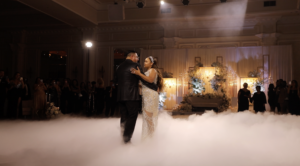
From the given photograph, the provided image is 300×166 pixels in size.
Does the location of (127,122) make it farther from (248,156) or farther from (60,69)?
(60,69)

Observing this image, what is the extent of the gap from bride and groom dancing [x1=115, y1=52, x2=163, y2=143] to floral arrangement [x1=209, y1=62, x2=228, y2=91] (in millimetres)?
7925

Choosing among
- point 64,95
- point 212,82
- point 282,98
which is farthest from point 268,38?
point 64,95

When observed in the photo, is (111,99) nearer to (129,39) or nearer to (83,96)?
(83,96)

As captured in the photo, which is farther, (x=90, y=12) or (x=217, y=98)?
(x=90, y=12)

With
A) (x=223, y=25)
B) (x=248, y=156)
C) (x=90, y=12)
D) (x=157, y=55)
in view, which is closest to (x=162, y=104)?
(x=157, y=55)

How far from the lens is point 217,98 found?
9961mm

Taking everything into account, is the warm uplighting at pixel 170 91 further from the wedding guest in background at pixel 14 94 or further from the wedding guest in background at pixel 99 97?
the wedding guest in background at pixel 14 94

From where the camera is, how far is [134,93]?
3.52 m

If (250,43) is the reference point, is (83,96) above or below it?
below

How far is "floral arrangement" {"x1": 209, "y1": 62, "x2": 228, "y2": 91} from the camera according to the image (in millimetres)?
11171

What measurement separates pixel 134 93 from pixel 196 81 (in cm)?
823

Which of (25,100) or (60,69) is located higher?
(60,69)

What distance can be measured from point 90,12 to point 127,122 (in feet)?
30.5

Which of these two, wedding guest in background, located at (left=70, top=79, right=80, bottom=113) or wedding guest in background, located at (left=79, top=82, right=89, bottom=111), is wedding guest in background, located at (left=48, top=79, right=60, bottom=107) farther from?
wedding guest in background, located at (left=79, top=82, right=89, bottom=111)
